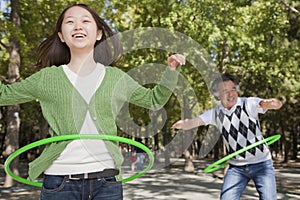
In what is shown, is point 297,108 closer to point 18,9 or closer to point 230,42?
point 230,42

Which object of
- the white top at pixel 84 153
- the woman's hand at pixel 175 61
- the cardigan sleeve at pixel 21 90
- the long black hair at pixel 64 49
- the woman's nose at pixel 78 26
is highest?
the woman's nose at pixel 78 26

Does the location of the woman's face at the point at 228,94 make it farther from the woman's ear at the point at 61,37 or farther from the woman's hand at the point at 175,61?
the woman's ear at the point at 61,37

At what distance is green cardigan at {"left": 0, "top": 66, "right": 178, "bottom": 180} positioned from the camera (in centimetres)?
263

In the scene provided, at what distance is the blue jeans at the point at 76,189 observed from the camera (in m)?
2.57

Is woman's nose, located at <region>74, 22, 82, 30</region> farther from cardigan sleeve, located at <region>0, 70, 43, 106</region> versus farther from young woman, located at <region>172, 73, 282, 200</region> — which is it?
young woman, located at <region>172, 73, 282, 200</region>

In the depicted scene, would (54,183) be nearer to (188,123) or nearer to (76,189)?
(76,189)

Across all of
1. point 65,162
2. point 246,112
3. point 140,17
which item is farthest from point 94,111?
point 140,17

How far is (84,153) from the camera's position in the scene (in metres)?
2.63

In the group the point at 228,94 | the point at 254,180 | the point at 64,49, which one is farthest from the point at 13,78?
the point at 64,49

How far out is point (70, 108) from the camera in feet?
8.57

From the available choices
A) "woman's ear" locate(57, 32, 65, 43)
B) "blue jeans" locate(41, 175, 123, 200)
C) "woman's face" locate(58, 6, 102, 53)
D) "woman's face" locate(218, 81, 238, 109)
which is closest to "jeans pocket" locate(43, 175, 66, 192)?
"blue jeans" locate(41, 175, 123, 200)

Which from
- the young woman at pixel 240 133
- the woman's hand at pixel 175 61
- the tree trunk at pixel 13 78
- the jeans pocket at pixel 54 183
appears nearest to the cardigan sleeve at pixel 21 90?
the jeans pocket at pixel 54 183

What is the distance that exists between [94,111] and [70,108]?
0.50 ft

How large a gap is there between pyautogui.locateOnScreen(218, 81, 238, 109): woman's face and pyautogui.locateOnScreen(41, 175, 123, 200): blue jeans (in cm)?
289
